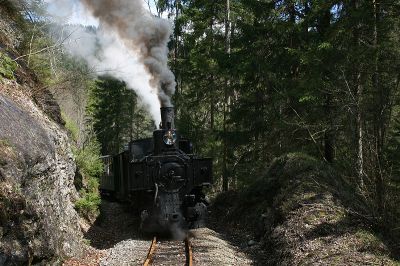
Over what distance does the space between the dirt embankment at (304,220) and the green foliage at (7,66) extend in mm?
7067

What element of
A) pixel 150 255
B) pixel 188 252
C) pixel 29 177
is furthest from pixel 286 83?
pixel 29 177

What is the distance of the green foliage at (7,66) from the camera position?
9.70 meters

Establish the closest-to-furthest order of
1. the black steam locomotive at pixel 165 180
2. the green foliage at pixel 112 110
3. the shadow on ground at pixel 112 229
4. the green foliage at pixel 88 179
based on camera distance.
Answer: the black steam locomotive at pixel 165 180, the shadow on ground at pixel 112 229, the green foliage at pixel 88 179, the green foliage at pixel 112 110

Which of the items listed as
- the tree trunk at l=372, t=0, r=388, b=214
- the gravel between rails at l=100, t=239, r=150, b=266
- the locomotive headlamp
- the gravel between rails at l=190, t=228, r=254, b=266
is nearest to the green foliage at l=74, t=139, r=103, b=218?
the gravel between rails at l=100, t=239, r=150, b=266

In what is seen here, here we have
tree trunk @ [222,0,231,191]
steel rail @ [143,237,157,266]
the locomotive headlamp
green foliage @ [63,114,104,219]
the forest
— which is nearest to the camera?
steel rail @ [143,237,157,266]

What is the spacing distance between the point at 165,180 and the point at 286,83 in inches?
215

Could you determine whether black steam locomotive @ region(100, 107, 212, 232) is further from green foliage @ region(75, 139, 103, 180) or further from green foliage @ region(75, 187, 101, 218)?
green foliage @ region(75, 139, 103, 180)

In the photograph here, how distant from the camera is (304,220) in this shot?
10.0m

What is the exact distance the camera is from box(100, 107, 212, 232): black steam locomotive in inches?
489

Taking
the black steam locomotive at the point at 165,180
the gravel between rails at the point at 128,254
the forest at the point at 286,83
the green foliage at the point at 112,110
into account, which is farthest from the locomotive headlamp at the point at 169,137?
the green foliage at the point at 112,110

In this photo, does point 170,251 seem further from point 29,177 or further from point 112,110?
point 112,110

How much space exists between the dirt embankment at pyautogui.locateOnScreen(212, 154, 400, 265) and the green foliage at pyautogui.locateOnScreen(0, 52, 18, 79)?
23.2 feet

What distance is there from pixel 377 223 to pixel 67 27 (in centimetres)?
960

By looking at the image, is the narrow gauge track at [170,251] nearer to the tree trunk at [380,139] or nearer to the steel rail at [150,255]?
the steel rail at [150,255]
